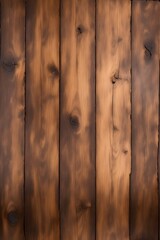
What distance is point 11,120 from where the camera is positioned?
4.26 ft

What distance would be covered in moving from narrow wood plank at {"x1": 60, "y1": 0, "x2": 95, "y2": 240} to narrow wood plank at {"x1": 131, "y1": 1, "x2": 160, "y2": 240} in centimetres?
17

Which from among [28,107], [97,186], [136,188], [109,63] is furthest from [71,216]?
[109,63]

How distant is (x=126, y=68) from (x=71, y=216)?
0.61 metres

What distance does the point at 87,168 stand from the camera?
1.34m

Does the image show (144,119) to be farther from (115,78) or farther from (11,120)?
(11,120)

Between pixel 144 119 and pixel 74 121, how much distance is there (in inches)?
11.0

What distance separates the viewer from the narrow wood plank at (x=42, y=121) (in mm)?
1311

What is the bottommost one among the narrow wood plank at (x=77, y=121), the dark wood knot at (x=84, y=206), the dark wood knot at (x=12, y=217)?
the dark wood knot at (x=12, y=217)

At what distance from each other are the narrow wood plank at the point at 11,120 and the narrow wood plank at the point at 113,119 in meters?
0.29

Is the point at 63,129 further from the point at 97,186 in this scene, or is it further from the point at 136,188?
the point at 136,188

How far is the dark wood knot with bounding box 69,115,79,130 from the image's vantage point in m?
1.34

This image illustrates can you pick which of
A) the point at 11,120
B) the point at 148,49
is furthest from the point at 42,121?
the point at 148,49

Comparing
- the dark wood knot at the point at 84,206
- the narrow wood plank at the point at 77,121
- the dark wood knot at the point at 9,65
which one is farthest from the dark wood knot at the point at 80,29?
the dark wood knot at the point at 84,206

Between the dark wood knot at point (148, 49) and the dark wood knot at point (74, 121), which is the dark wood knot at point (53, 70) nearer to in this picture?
the dark wood knot at point (74, 121)
